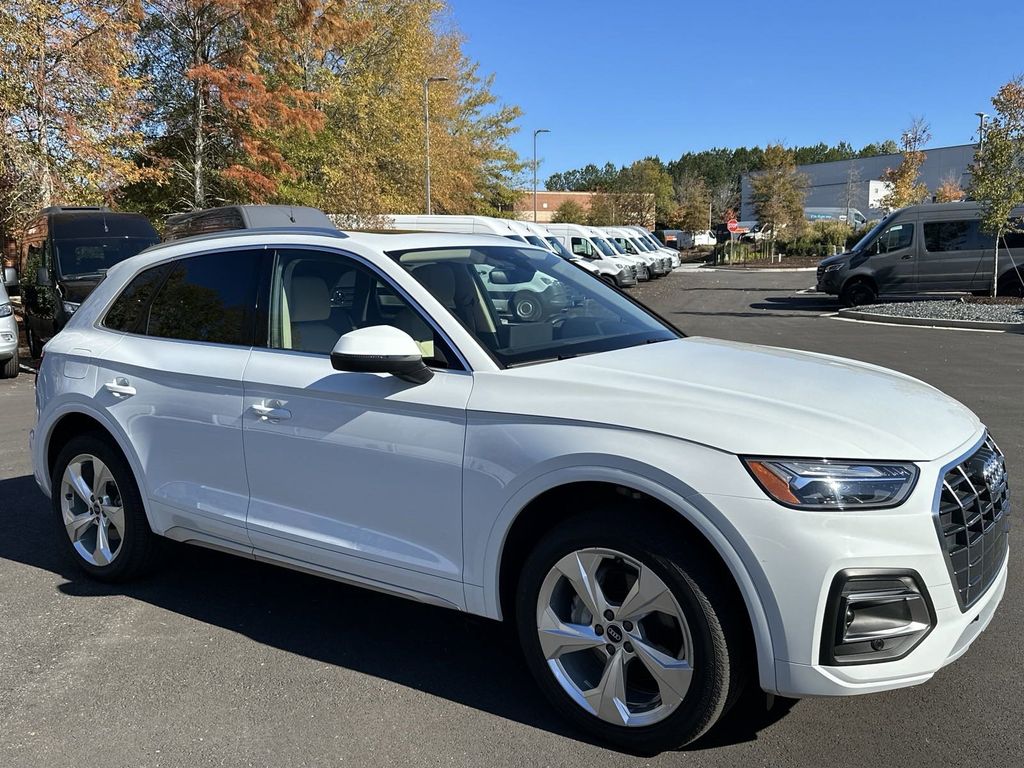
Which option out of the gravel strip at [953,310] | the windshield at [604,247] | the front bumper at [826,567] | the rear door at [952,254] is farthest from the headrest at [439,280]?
the windshield at [604,247]

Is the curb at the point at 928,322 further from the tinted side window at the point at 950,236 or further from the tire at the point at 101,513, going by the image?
the tire at the point at 101,513

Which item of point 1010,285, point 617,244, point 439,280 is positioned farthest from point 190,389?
point 617,244

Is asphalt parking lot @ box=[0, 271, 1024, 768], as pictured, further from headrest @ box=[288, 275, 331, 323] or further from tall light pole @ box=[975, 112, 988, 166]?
tall light pole @ box=[975, 112, 988, 166]

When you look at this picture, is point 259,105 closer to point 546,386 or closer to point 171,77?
point 171,77

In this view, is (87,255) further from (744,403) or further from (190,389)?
(744,403)

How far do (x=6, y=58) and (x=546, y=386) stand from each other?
1503 cm

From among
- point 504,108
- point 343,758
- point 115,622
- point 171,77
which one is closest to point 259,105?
point 171,77

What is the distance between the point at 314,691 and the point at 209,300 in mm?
1858

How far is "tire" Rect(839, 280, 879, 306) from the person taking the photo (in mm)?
21422

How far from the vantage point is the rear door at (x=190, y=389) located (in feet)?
12.6

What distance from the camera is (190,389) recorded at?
13.0 feet

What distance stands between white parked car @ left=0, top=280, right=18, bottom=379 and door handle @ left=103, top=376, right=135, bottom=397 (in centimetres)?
951

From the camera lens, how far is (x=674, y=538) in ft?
9.14

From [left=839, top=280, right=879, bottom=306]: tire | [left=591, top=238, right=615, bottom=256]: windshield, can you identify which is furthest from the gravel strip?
[left=591, top=238, right=615, bottom=256]: windshield
